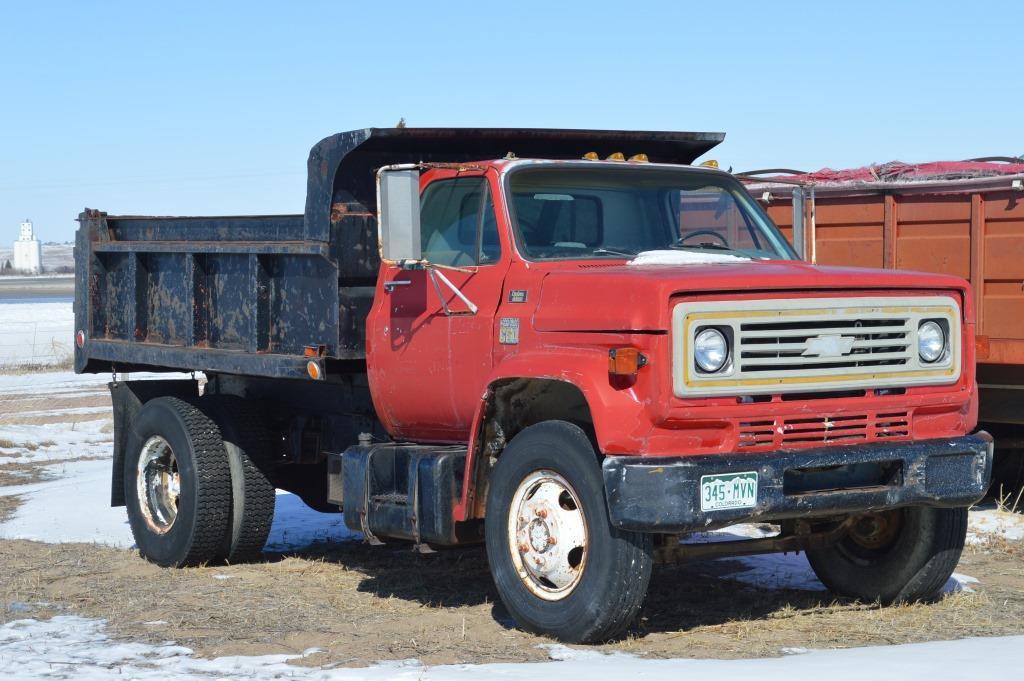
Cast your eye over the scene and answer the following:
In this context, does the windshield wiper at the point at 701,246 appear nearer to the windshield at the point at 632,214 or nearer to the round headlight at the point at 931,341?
the windshield at the point at 632,214

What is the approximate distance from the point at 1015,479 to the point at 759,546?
16.3 ft

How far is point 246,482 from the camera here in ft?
29.6

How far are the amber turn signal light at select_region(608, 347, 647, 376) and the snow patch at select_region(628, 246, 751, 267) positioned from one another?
819 millimetres

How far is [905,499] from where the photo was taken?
6.48 m

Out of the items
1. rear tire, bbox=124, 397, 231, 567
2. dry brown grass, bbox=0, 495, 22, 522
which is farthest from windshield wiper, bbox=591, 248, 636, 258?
dry brown grass, bbox=0, 495, 22, 522

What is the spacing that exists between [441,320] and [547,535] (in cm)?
130

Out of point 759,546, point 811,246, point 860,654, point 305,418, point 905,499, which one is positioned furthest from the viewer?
point 305,418

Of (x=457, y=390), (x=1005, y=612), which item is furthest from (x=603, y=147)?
(x=1005, y=612)

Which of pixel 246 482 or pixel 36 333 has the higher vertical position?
pixel 36 333

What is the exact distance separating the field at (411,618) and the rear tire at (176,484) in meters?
0.15

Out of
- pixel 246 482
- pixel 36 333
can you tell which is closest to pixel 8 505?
pixel 246 482

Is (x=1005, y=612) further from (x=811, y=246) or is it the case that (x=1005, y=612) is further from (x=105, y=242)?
(x=105, y=242)

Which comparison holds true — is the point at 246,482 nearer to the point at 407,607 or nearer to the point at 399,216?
the point at 407,607

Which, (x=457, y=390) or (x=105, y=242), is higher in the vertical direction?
(x=105, y=242)
